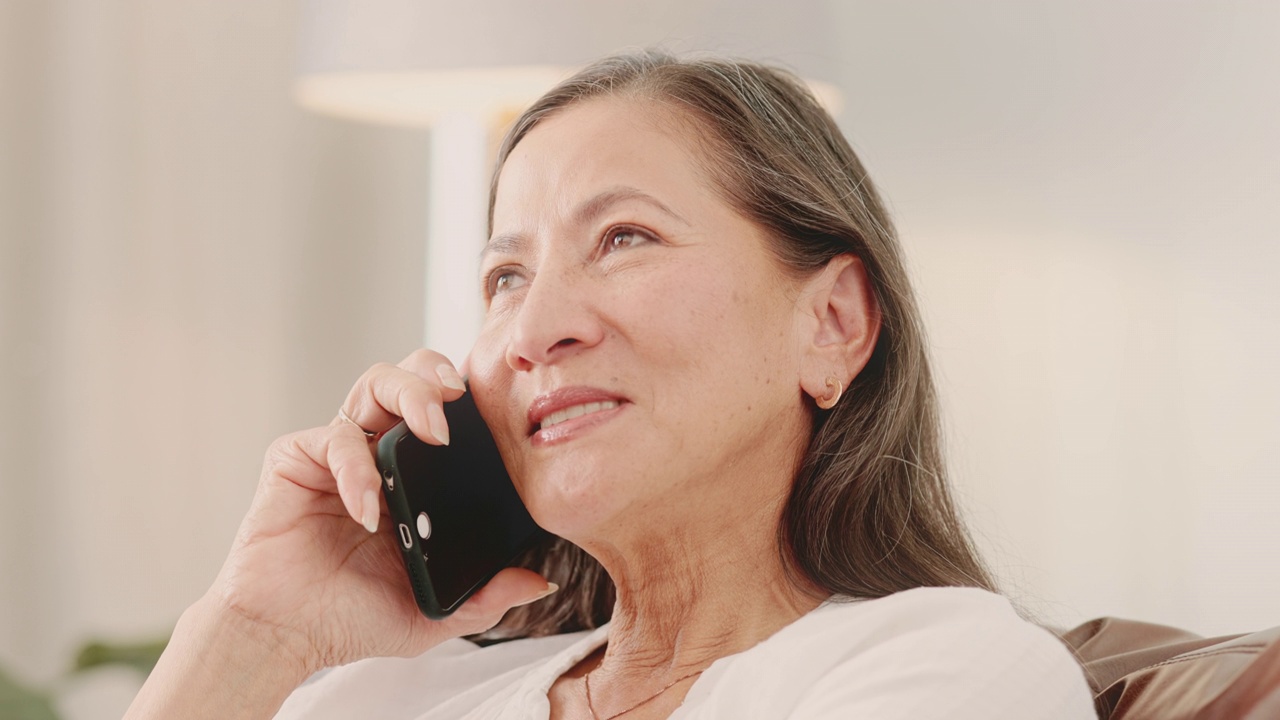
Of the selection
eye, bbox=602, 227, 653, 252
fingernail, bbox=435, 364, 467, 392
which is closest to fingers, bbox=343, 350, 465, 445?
fingernail, bbox=435, 364, 467, 392

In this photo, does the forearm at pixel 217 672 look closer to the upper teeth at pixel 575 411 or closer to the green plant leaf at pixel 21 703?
the upper teeth at pixel 575 411

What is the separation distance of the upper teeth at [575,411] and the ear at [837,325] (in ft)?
0.68

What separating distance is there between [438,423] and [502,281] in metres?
0.20

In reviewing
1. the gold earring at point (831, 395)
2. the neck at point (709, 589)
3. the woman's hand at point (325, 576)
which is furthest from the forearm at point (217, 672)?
the gold earring at point (831, 395)

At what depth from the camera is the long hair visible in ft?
3.73

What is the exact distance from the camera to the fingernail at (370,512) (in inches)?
42.1

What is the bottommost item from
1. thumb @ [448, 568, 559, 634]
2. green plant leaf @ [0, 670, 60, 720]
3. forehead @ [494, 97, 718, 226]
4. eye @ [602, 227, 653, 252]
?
green plant leaf @ [0, 670, 60, 720]

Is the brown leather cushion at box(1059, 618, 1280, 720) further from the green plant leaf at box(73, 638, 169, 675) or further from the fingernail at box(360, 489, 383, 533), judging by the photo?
the green plant leaf at box(73, 638, 169, 675)

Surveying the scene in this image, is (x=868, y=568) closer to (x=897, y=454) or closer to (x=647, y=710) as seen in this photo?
(x=897, y=454)

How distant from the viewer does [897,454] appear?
1201 mm

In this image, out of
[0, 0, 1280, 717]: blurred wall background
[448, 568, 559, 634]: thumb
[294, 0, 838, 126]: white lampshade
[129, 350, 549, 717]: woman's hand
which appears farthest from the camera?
[294, 0, 838, 126]: white lampshade

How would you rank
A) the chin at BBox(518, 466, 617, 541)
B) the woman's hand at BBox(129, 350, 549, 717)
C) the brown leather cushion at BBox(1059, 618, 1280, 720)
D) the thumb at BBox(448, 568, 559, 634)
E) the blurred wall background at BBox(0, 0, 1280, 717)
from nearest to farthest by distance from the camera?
the brown leather cushion at BBox(1059, 618, 1280, 720)
the chin at BBox(518, 466, 617, 541)
the woman's hand at BBox(129, 350, 549, 717)
the thumb at BBox(448, 568, 559, 634)
the blurred wall background at BBox(0, 0, 1280, 717)

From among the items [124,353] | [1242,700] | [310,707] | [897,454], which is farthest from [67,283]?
[1242,700]

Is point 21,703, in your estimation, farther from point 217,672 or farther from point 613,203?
point 613,203
